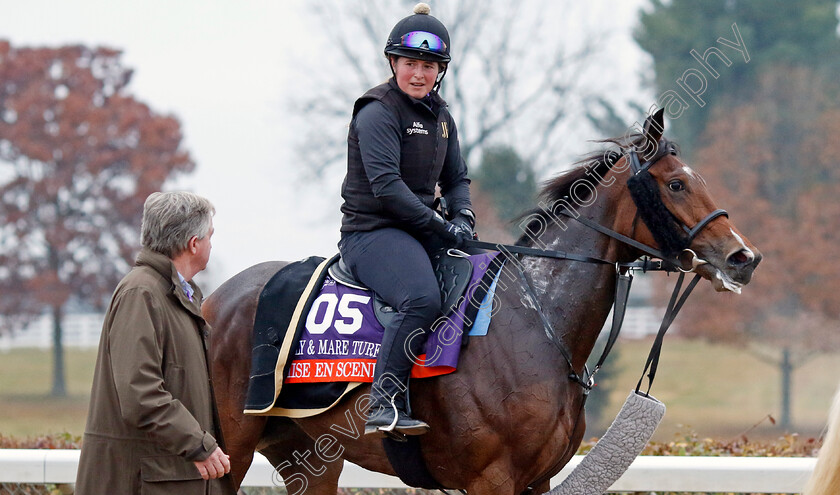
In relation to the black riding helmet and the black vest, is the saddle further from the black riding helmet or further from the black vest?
the black riding helmet

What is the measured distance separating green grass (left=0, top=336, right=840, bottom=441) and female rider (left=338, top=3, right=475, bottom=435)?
15.1 m

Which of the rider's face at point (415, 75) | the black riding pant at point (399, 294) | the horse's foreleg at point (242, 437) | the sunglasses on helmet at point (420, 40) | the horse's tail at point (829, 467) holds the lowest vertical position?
the horse's foreleg at point (242, 437)

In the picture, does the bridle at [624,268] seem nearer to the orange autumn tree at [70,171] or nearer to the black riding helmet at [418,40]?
the black riding helmet at [418,40]

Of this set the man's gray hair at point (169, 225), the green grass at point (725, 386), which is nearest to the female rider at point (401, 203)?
the man's gray hair at point (169, 225)

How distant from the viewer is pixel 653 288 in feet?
71.9

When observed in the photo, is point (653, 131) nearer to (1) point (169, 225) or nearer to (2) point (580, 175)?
(2) point (580, 175)

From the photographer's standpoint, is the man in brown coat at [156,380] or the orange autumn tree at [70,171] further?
the orange autumn tree at [70,171]

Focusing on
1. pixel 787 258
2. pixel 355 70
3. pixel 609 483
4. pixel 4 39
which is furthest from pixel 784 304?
pixel 4 39

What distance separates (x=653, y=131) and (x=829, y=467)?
179 cm

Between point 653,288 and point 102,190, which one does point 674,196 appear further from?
point 102,190

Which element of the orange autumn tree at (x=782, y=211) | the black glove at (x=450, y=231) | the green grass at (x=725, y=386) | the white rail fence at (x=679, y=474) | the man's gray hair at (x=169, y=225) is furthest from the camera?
the orange autumn tree at (x=782, y=211)

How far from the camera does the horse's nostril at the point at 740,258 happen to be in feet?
12.8

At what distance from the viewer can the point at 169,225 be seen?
333cm

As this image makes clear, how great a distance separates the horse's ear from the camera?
4180 mm
